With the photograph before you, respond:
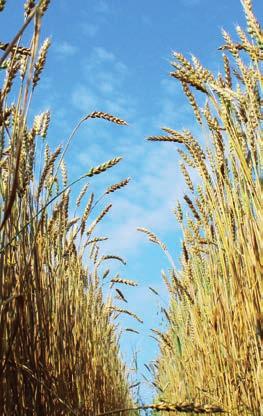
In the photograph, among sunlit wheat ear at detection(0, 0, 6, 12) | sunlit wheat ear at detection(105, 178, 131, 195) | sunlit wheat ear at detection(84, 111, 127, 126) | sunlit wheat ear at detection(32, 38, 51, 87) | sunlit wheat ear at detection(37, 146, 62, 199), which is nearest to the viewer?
sunlit wheat ear at detection(0, 0, 6, 12)

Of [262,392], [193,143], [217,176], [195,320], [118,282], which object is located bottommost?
[262,392]

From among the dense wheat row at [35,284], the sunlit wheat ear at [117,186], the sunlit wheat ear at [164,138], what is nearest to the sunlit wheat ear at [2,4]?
the dense wheat row at [35,284]

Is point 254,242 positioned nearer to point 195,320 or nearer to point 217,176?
point 217,176

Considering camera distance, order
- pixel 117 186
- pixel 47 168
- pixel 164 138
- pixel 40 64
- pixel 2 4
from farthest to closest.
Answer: pixel 117 186, pixel 164 138, pixel 47 168, pixel 40 64, pixel 2 4

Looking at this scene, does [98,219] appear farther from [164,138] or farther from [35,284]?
[35,284]

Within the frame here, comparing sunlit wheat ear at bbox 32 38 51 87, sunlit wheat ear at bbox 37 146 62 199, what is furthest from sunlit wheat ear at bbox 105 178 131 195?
sunlit wheat ear at bbox 32 38 51 87

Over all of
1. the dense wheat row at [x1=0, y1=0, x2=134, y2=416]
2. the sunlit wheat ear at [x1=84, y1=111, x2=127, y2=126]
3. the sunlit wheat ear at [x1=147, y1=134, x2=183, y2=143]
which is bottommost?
the dense wheat row at [x1=0, y1=0, x2=134, y2=416]

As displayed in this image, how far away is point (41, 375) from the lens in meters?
1.39

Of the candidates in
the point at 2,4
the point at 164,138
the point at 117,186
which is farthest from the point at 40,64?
the point at 117,186

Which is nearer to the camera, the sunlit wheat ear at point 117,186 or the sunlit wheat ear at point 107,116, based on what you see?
the sunlit wheat ear at point 107,116

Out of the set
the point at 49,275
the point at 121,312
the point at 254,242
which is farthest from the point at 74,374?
the point at 121,312

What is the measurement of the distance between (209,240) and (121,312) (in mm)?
3362

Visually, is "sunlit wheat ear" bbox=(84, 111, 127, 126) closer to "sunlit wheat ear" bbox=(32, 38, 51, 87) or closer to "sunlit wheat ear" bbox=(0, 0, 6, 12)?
"sunlit wheat ear" bbox=(32, 38, 51, 87)

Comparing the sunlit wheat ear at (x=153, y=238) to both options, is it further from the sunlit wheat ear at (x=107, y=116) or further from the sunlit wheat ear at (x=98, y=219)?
the sunlit wheat ear at (x=107, y=116)
